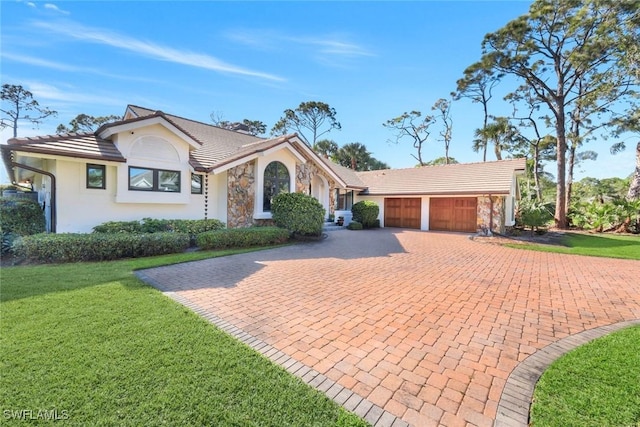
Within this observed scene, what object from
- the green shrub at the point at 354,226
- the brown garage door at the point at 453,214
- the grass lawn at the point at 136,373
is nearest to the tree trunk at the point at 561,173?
the brown garage door at the point at 453,214

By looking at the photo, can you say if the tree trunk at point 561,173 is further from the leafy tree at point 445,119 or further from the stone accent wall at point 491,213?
the leafy tree at point 445,119

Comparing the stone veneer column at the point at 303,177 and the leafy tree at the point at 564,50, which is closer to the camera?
the stone veneer column at the point at 303,177

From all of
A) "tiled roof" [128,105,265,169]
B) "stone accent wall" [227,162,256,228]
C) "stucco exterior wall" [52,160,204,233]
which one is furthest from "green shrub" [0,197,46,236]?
"stone accent wall" [227,162,256,228]

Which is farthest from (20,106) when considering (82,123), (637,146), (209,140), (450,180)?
(637,146)

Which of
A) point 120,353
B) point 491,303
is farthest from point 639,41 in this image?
point 120,353

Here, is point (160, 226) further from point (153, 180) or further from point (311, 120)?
point (311, 120)

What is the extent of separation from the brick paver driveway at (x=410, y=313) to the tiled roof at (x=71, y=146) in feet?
18.5

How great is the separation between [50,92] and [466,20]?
61.4 ft

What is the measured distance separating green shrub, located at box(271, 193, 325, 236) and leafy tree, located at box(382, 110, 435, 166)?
98.7 ft

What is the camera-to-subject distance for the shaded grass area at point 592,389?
245 centimetres

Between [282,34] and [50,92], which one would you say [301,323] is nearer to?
[282,34]

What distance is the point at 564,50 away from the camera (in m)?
21.7

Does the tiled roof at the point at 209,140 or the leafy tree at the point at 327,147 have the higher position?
the leafy tree at the point at 327,147

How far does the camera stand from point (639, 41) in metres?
18.6
